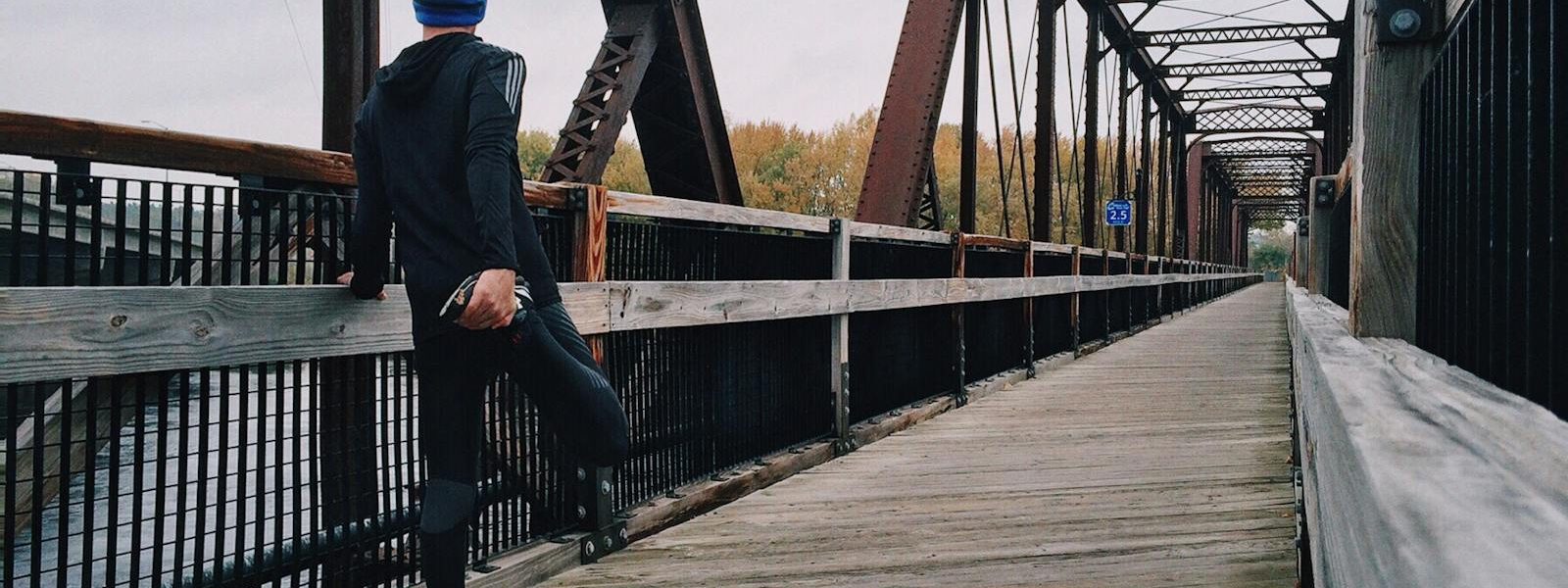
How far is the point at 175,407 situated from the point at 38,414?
0.28 m

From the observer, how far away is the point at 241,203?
2.54m

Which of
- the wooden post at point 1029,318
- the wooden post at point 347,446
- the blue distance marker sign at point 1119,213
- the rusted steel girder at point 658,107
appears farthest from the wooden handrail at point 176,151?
the blue distance marker sign at point 1119,213

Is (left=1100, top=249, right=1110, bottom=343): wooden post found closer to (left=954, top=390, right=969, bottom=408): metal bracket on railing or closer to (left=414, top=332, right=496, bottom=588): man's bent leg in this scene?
(left=954, top=390, right=969, bottom=408): metal bracket on railing

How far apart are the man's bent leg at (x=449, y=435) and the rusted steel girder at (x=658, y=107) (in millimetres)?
2432

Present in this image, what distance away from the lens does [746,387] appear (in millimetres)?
4750

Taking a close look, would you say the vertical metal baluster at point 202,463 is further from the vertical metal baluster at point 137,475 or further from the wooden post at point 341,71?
the wooden post at point 341,71

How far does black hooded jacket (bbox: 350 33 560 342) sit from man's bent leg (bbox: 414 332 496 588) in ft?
0.19

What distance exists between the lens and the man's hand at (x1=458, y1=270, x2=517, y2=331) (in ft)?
7.64

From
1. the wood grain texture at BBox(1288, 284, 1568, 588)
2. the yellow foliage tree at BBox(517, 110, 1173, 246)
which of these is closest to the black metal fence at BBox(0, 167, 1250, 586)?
the wood grain texture at BBox(1288, 284, 1568, 588)

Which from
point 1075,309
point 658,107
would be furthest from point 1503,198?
point 1075,309

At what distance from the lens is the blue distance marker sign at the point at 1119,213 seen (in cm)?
2400

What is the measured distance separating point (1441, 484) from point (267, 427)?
7.64 feet

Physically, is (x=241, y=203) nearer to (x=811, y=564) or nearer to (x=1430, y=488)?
(x=811, y=564)

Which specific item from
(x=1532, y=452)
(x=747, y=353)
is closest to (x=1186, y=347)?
(x=747, y=353)
